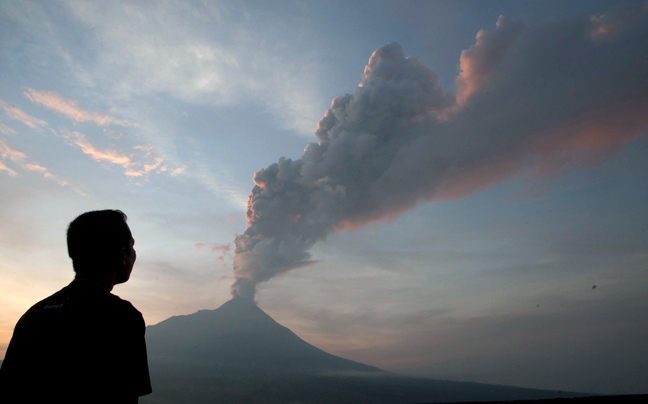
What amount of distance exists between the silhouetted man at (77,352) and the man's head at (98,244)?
0.16 metres

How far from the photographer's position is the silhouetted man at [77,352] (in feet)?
5.57

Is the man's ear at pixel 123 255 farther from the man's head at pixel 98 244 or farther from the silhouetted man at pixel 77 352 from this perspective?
the silhouetted man at pixel 77 352

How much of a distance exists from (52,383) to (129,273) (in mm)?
738

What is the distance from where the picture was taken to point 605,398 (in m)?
3.06

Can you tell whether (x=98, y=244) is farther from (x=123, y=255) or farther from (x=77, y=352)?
(x=77, y=352)

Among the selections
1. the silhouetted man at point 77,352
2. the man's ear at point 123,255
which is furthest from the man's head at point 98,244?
the silhouetted man at point 77,352

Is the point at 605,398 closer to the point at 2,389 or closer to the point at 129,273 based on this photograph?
the point at 129,273

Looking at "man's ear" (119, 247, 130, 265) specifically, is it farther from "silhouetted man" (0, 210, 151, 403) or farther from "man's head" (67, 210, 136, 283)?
"silhouetted man" (0, 210, 151, 403)

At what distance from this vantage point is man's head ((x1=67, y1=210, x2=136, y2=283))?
211cm

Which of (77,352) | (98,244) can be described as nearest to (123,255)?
(98,244)

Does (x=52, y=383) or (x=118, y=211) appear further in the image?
(x=118, y=211)

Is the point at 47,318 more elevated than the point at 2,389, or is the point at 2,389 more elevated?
the point at 47,318

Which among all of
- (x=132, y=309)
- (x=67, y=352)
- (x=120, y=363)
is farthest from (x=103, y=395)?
(x=132, y=309)

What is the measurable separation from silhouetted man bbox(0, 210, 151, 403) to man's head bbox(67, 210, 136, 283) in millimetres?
164
